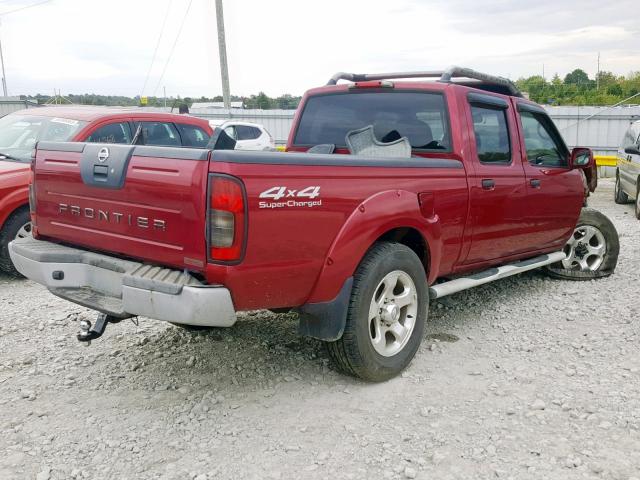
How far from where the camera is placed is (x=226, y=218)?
2.89 metres

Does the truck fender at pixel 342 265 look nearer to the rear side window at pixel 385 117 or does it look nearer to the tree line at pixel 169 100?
the rear side window at pixel 385 117

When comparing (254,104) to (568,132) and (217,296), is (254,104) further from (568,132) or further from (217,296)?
(217,296)

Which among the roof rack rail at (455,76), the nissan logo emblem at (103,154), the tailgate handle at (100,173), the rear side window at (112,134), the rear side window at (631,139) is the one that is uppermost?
the roof rack rail at (455,76)

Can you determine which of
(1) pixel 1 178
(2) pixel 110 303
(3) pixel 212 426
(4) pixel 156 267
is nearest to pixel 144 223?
(4) pixel 156 267

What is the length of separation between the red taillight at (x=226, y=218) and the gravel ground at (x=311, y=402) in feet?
3.30

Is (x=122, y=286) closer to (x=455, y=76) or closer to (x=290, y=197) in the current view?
(x=290, y=197)

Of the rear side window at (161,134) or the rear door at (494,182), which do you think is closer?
the rear door at (494,182)

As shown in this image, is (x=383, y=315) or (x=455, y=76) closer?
(x=383, y=315)

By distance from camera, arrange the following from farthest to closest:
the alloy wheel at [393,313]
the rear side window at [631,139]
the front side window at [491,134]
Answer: the rear side window at [631,139]
the front side window at [491,134]
the alloy wheel at [393,313]

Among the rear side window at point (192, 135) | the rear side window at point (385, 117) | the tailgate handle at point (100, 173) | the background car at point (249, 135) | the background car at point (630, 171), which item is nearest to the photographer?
the tailgate handle at point (100, 173)

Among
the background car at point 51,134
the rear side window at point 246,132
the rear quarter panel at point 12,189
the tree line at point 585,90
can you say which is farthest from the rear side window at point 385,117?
the tree line at point 585,90

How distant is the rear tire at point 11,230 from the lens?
240 inches

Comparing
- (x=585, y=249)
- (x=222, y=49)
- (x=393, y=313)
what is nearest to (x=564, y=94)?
(x=222, y=49)

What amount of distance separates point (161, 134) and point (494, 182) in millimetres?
4471
